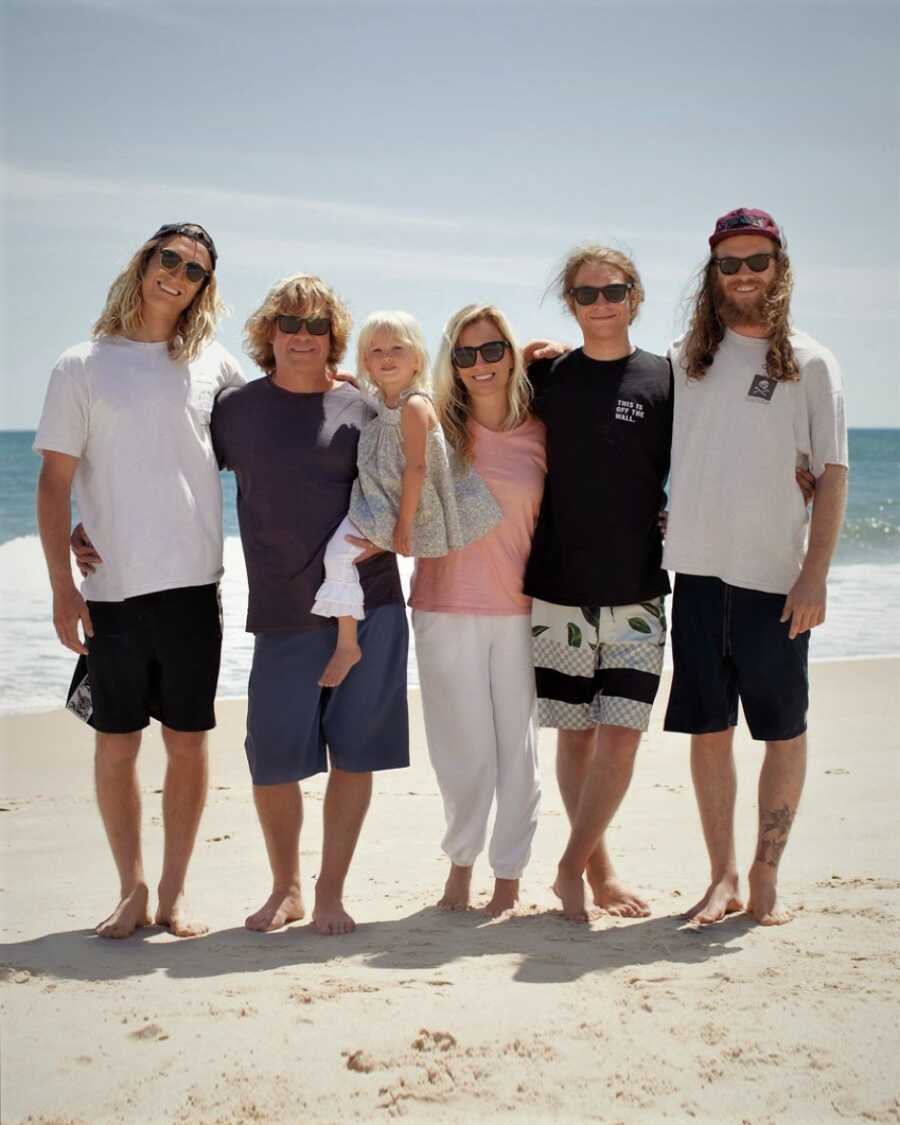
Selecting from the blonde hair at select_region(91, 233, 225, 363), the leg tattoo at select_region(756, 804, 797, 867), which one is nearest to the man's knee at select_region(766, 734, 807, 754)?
the leg tattoo at select_region(756, 804, 797, 867)

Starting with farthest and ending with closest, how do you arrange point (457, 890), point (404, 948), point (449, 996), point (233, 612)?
point (233, 612)
point (457, 890)
point (404, 948)
point (449, 996)

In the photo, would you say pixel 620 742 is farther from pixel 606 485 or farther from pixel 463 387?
pixel 463 387

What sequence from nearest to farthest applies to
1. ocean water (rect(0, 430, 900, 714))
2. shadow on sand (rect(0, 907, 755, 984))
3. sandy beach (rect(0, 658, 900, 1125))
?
1. sandy beach (rect(0, 658, 900, 1125))
2. shadow on sand (rect(0, 907, 755, 984))
3. ocean water (rect(0, 430, 900, 714))

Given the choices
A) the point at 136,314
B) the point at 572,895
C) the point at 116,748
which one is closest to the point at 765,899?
the point at 572,895

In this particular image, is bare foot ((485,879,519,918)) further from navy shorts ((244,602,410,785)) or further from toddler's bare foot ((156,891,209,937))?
toddler's bare foot ((156,891,209,937))

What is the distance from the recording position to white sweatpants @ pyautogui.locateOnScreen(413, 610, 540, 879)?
4.32m

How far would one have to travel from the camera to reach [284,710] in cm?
417

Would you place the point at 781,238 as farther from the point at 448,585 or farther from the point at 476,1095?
the point at 476,1095

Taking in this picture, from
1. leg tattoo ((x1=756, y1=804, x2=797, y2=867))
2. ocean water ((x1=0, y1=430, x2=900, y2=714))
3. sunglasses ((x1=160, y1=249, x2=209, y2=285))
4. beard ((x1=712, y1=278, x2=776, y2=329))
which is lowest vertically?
ocean water ((x1=0, y1=430, x2=900, y2=714))

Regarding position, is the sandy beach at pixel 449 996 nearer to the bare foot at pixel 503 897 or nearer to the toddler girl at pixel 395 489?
the bare foot at pixel 503 897

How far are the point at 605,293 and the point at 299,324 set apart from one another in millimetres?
1063

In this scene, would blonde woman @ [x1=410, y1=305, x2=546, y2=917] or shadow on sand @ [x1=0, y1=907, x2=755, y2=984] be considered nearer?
shadow on sand @ [x1=0, y1=907, x2=755, y2=984]

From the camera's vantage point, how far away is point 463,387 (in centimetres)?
440

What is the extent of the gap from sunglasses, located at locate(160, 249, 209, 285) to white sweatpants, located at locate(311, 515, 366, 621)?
1084mm
